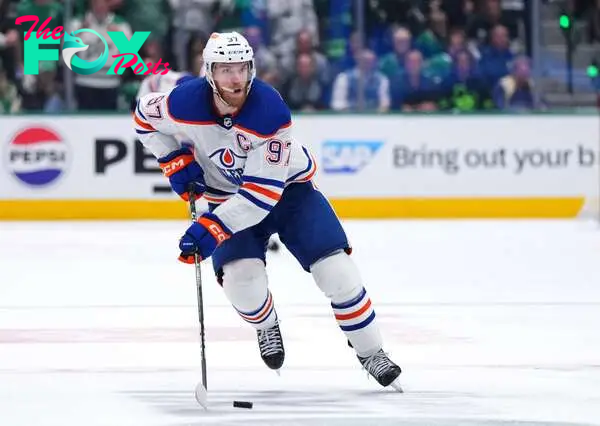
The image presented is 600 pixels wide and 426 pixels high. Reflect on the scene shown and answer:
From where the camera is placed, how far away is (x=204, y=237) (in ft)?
14.4

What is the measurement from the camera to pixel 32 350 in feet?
17.7

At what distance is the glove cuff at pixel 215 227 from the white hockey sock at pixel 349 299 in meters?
0.35

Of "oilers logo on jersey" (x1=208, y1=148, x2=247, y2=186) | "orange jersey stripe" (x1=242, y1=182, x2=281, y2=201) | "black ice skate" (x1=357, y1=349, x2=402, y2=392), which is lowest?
"black ice skate" (x1=357, y1=349, x2=402, y2=392)

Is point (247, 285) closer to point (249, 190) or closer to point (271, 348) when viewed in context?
point (271, 348)

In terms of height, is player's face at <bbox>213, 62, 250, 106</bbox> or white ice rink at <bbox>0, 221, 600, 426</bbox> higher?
player's face at <bbox>213, 62, 250, 106</bbox>

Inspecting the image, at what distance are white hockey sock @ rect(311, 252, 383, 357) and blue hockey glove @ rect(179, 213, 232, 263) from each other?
36 centimetres

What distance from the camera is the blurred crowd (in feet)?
36.3

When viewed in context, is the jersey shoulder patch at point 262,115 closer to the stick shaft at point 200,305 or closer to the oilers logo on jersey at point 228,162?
the oilers logo on jersey at point 228,162

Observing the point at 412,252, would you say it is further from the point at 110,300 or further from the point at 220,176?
the point at 220,176

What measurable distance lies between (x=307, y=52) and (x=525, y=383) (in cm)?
676

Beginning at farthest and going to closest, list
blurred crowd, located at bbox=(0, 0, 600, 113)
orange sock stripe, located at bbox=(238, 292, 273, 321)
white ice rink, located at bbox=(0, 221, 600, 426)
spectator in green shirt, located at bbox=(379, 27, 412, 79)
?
spectator in green shirt, located at bbox=(379, 27, 412, 79), blurred crowd, located at bbox=(0, 0, 600, 113), orange sock stripe, located at bbox=(238, 292, 273, 321), white ice rink, located at bbox=(0, 221, 600, 426)

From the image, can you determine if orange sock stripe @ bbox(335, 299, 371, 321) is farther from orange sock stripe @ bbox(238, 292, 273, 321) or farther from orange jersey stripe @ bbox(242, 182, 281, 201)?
orange jersey stripe @ bbox(242, 182, 281, 201)

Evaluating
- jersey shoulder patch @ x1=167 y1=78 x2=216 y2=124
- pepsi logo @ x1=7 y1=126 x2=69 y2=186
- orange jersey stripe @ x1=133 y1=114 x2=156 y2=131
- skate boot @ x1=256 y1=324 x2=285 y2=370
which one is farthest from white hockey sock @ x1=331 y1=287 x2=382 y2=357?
pepsi logo @ x1=7 y1=126 x2=69 y2=186

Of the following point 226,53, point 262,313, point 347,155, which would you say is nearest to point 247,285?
point 262,313
